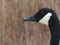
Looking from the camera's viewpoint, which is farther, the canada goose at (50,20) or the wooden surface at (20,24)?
the wooden surface at (20,24)

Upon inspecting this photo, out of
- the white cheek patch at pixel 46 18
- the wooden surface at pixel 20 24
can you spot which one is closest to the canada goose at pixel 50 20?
the white cheek patch at pixel 46 18

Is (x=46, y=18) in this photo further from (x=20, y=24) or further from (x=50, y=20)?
(x=20, y=24)

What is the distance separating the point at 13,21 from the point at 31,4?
0.67 feet

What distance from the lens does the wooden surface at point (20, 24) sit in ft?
8.38

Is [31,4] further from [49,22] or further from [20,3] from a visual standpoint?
[49,22]

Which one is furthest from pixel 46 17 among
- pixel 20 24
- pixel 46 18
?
pixel 20 24

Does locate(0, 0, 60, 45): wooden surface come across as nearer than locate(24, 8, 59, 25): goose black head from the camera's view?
No

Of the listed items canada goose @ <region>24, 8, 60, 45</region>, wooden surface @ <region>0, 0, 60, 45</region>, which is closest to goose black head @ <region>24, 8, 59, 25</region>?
canada goose @ <region>24, 8, 60, 45</region>

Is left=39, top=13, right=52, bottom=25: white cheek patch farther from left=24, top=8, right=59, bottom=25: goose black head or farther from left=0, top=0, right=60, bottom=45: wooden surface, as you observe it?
left=0, top=0, right=60, bottom=45: wooden surface

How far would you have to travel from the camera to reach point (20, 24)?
256cm

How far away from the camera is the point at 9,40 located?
2570mm

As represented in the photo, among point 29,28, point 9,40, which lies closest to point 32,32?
point 29,28

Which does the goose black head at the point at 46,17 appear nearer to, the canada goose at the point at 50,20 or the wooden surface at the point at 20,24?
the canada goose at the point at 50,20

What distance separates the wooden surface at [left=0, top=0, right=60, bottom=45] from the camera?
2.55m
